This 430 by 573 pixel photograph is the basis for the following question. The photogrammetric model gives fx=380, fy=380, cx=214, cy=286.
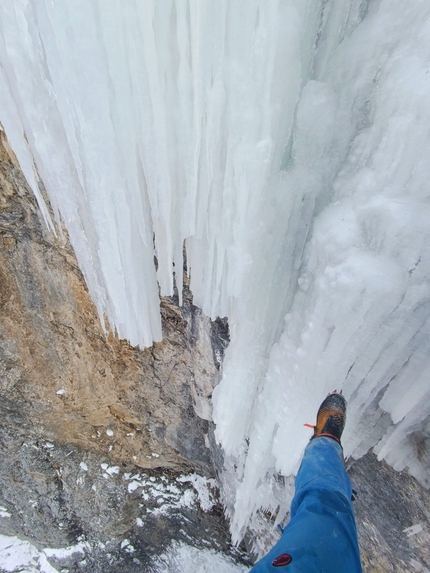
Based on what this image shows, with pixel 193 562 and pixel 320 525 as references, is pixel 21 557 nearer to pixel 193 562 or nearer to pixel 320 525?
pixel 193 562

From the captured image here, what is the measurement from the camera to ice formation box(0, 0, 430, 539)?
148 cm

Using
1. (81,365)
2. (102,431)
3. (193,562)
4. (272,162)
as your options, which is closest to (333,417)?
(272,162)

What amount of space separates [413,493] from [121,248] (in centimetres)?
225

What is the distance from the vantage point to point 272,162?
1753 millimetres

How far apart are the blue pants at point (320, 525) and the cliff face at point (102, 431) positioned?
2.36ft

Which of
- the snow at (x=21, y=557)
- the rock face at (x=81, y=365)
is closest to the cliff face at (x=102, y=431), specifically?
the rock face at (x=81, y=365)

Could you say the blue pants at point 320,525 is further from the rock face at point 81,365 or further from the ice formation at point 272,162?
the rock face at point 81,365

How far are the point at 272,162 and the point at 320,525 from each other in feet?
5.21

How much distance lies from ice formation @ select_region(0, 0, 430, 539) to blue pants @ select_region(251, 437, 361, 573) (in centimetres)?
37

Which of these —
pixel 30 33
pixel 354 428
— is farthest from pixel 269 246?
pixel 30 33

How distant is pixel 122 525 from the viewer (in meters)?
4.70

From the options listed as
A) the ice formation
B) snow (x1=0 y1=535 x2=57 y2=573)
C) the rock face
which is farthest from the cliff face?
the ice formation

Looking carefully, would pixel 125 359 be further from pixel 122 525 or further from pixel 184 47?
pixel 184 47

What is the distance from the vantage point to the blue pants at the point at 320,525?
1.45 m
